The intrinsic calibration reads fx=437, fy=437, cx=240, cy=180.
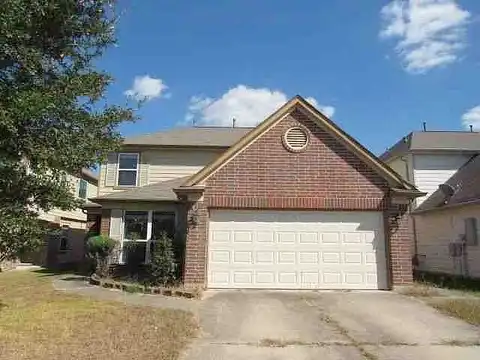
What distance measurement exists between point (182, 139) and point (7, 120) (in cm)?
1412

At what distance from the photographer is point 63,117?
870 cm

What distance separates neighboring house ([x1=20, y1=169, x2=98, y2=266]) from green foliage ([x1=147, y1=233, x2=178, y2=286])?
461 inches

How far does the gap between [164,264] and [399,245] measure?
6.95 metres

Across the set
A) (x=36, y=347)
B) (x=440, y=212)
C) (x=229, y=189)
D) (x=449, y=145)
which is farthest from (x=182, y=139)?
(x=36, y=347)

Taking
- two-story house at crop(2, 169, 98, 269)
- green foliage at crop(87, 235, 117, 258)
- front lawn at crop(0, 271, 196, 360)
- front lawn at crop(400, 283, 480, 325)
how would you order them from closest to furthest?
front lawn at crop(0, 271, 196, 360), front lawn at crop(400, 283, 480, 325), green foliage at crop(87, 235, 117, 258), two-story house at crop(2, 169, 98, 269)

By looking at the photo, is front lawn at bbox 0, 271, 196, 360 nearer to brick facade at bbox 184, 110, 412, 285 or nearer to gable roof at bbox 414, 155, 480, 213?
brick facade at bbox 184, 110, 412, 285

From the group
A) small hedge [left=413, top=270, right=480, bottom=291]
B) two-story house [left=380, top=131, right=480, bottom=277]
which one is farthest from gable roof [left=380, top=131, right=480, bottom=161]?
small hedge [left=413, top=270, right=480, bottom=291]

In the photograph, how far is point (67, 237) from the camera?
2698cm

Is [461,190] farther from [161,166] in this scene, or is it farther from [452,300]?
[161,166]

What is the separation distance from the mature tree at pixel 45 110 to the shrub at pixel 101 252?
6648 millimetres

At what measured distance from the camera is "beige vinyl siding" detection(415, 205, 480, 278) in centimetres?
1628

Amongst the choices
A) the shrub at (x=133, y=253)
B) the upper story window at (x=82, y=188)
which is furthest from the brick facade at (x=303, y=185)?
the upper story window at (x=82, y=188)

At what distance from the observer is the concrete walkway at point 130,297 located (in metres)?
10.5

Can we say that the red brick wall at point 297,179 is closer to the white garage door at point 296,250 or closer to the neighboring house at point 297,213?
the neighboring house at point 297,213
